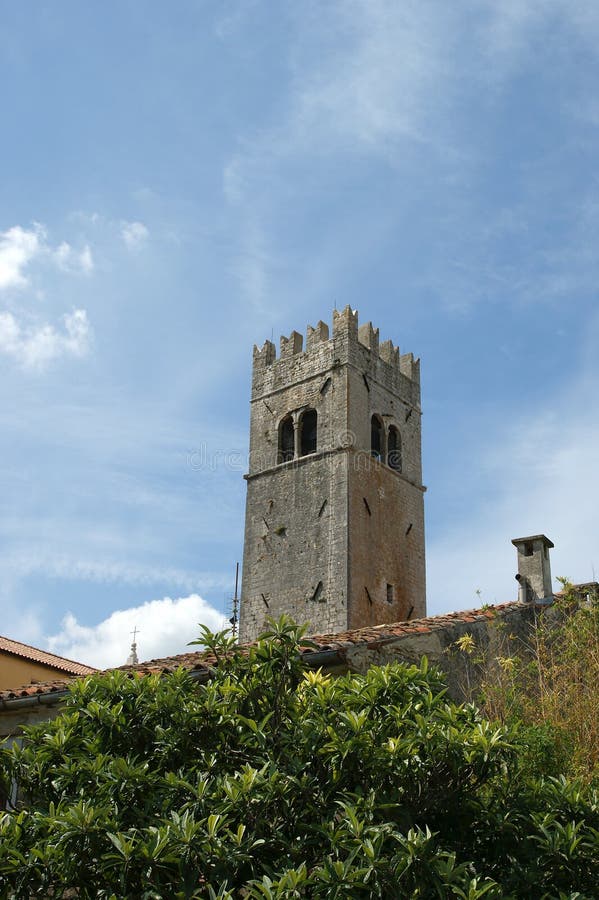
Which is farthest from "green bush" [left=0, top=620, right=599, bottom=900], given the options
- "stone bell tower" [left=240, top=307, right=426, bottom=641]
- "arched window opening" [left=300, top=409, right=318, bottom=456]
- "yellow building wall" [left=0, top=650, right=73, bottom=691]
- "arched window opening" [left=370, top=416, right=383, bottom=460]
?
"arched window opening" [left=370, top=416, right=383, bottom=460]

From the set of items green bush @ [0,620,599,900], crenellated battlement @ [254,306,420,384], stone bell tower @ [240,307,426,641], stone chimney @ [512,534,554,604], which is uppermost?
crenellated battlement @ [254,306,420,384]

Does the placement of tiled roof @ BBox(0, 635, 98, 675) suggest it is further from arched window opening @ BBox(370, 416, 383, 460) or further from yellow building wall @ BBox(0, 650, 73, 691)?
arched window opening @ BBox(370, 416, 383, 460)

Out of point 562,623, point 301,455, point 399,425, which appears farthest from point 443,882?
point 399,425

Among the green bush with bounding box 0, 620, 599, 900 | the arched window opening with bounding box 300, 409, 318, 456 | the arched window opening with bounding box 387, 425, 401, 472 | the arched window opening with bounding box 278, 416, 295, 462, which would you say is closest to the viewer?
→ the green bush with bounding box 0, 620, 599, 900

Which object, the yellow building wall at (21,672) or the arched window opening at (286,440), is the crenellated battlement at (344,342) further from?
the yellow building wall at (21,672)

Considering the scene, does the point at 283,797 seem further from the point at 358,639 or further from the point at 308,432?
the point at 308,432

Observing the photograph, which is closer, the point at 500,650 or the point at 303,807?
the point at 303,807

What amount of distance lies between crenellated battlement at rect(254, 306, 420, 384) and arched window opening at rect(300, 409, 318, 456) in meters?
2.43

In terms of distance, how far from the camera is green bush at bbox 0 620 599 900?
228 inches

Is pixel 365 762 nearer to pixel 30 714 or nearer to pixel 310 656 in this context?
pixel 310 656

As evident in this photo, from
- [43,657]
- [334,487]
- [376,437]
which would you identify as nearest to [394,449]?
[376,437]

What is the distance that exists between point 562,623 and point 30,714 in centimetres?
755

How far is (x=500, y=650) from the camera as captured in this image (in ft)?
38.8

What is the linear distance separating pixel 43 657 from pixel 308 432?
12.8 meters
